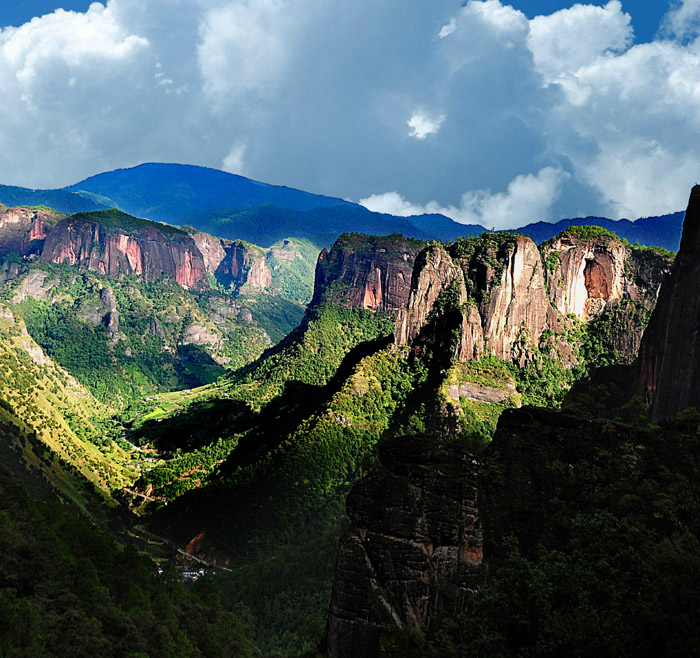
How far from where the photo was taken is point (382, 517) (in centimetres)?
3153

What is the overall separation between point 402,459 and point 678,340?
2941cm

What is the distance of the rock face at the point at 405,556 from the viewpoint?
30.0 meters

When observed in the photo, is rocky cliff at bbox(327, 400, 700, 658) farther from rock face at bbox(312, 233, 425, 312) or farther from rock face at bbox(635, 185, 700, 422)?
rock face at bbox(312, 233, 425, 312)

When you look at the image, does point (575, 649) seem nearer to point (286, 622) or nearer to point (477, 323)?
point (286, 622)

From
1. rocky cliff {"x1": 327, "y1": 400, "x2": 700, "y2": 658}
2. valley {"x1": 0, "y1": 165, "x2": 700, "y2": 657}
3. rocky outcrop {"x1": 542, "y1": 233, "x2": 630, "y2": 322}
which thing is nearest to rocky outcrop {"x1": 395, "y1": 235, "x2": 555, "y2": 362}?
valley {"x1": 0, "y1": 165, "x2": 700, "y2": 657}

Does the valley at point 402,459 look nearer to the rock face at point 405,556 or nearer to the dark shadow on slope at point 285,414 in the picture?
the rock face at point 405,556

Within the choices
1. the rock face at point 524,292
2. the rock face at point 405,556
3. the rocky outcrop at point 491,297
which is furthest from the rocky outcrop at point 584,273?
the rock face at point 405,556

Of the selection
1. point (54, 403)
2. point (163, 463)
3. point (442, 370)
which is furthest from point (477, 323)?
point (54, 403)

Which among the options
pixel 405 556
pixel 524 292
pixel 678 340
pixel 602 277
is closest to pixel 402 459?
pixel 405 556

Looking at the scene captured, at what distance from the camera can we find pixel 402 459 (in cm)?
3381

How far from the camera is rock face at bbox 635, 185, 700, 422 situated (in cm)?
4722

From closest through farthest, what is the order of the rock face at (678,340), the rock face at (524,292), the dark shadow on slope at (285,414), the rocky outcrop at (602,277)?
1. the rock face at (678,340)
2. the dark shadow on slope at (285,414)
3. the rock face at (524,292)
4. the rocky outcrop at (602,277)

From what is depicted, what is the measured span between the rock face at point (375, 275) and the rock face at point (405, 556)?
147208mm

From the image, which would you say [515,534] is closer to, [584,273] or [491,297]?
[491,297]
